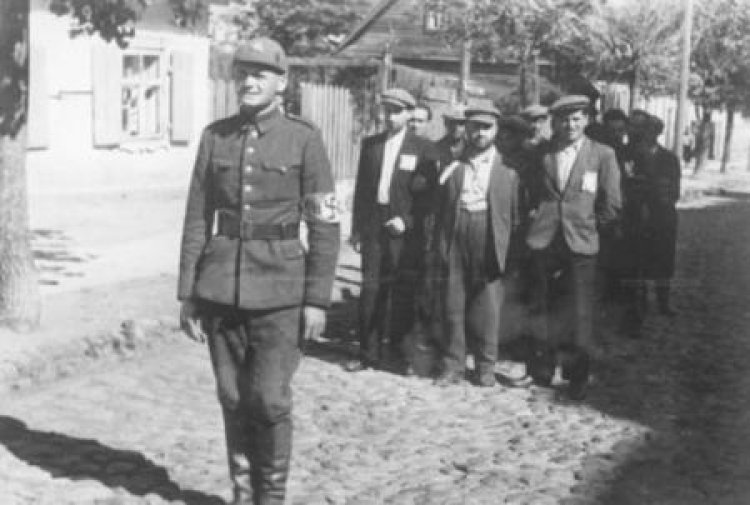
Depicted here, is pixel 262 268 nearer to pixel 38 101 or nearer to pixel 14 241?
pixel 14 241

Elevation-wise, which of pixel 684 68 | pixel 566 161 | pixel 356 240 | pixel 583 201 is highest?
pixel 684 68

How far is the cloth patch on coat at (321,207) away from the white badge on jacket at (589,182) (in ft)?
9.27

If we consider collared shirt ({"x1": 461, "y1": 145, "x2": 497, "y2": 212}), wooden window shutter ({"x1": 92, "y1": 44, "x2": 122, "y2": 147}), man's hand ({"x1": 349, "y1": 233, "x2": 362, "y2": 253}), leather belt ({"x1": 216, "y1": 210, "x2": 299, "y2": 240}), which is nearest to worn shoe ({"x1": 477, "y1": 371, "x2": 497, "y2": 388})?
collared shirt ({"x1": 461, "y1": 145, "x2": 497, "y2": 212})

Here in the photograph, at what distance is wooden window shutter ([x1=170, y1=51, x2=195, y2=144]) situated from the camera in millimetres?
19344

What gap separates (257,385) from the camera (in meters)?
4.64

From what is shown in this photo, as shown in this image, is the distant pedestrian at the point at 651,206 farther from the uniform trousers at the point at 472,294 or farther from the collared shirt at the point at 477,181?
the collared shirt at the point at 477,181

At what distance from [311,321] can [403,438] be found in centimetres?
171

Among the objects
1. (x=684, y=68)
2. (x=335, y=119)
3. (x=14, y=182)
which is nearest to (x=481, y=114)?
(x=14, y=182)

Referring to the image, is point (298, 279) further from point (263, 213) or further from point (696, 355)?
point (696, 355)

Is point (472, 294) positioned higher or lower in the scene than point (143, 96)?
lower

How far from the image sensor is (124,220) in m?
15.3

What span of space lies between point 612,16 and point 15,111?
640 inches

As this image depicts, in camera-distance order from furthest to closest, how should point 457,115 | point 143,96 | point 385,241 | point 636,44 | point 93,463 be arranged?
1. point 636,44
2. point 143,96
3. point 385,241
4. point 457,115
5. point 93,463

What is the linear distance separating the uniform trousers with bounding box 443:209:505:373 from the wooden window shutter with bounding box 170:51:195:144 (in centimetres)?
1261
